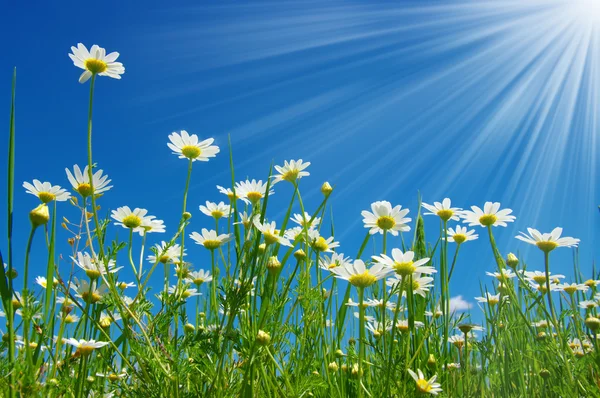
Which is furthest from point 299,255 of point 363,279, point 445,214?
point 445,214

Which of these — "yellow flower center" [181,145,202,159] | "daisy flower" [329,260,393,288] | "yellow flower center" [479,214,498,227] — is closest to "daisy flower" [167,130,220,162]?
"yellow flower center" [181,145,202,159]

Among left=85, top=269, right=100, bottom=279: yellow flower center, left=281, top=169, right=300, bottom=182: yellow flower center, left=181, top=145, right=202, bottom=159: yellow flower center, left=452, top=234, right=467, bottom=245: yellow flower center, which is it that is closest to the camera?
left=85, top=269, right=100, bottom=279: yellow flower center

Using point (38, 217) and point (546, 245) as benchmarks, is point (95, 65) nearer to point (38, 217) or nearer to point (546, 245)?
point (38, 217)

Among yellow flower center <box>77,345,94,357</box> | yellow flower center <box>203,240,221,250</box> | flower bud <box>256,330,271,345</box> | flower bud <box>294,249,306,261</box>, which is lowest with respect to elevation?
yellow flower center <box>77,345,94,357</box>

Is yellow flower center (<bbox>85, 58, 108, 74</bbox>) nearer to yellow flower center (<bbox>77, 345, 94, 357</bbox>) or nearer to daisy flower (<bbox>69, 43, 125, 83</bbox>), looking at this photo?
daisy flower (<bbox>69, 43, 125, 83</bbox>)

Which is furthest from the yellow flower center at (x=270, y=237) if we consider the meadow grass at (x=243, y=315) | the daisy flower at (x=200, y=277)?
the daisy flower at (x=200, y=277)

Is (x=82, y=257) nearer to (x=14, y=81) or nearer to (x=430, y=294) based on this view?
(x=14, y=81)

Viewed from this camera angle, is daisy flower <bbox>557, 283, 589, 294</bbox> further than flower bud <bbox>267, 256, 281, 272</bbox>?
Yes
